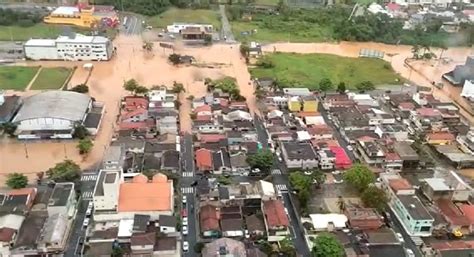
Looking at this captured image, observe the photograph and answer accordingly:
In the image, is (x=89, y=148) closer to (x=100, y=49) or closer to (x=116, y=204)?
(x=116, y=204)

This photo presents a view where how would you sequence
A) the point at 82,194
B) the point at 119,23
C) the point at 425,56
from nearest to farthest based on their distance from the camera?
the point at 82,194, the point at 425,56, the point at 119,23

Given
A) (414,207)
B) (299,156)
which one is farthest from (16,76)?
(414,207)

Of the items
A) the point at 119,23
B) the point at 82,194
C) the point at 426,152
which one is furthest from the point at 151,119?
the point at 119,23

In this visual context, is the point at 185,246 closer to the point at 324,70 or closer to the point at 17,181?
the point at 17,181

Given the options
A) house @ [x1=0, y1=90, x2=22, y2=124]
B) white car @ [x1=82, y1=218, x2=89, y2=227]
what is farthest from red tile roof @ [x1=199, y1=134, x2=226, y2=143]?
house @ [x1=0, y1=90, x2=22, y2=124]

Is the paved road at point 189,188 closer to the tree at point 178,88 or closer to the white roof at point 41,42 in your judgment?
the tree at point 178,88

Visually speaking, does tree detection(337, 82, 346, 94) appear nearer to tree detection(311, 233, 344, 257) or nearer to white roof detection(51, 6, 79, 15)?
tree detection(311, 233, 344, 257)
